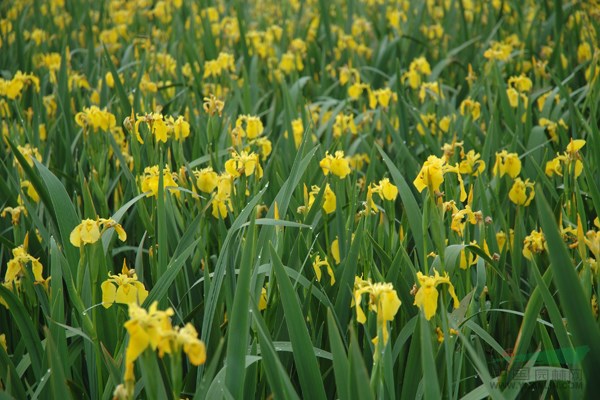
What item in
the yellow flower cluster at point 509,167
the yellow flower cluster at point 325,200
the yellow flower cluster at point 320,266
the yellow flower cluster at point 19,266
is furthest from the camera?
the yellow flower cluster at point 509,167

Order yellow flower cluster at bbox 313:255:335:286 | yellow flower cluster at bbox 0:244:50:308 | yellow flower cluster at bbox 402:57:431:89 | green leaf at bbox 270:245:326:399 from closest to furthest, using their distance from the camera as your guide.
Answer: green leaf at bbox 270:245:326:399 < yellow flower cluster at bbox 0:244:50:308 < yellow flower cluster at bbox 313:255:335:286 < yellow flower cluster at bbox 402:57:431:89

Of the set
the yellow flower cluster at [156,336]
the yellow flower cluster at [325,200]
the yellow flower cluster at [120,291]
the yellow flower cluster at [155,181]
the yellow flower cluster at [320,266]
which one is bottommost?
the yellow flower cluster at [320,266]

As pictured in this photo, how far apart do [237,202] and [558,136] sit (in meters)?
1.26

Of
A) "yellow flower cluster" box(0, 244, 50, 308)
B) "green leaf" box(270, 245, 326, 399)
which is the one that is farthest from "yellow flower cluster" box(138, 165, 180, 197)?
"green leaf" box(270, 245, 326, 399)

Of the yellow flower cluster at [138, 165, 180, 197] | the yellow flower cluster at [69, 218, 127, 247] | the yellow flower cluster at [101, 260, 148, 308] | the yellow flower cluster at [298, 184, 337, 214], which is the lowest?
the yellow flower cluster at [298, 184, 337, 214]

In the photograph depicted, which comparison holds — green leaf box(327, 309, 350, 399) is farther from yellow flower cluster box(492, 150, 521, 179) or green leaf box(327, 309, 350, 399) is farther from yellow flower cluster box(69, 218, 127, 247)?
yellow flower cluster box(492, 150, 521, 179)

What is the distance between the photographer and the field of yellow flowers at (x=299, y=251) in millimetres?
1095

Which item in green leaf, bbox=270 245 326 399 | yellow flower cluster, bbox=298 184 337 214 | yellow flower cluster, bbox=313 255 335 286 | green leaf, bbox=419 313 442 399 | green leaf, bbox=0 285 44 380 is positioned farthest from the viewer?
yellow flower cluster, bbox=298 184 337 214

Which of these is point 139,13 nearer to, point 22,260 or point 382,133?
point 382,133

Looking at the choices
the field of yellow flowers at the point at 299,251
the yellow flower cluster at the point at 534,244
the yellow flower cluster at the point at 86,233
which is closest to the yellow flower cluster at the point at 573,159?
the field of yellow flowers at the point at 299,251

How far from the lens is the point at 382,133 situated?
2752 millimetres

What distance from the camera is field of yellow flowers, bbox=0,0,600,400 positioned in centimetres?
109

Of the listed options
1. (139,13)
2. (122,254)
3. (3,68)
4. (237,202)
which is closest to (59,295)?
(237,202)

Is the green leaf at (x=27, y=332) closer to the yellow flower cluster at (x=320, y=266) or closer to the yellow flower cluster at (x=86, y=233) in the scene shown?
the yellow flower cluster at (x=86, y=233)
